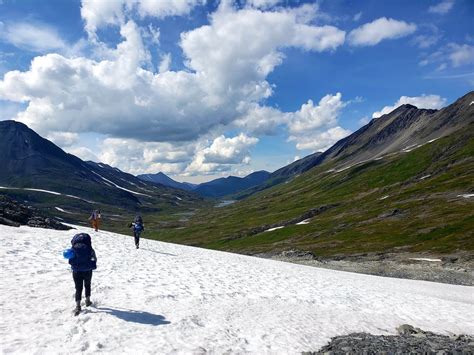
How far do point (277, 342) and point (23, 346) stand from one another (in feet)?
32.3

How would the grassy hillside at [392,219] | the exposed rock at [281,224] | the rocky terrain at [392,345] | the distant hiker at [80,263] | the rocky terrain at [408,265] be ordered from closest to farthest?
the rocky terrain at [392,345] < the distant hiker at [80,263] < the rocky terrain at [408,265] < the grassy hillside at [392,219] < the exposed rock at [281,224]

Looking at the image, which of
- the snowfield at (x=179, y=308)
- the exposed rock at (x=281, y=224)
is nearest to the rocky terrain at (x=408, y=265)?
the snowfield at (x=179, y=308)

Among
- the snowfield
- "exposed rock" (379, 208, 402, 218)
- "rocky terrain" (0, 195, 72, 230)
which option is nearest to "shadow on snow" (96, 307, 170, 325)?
the snowfield

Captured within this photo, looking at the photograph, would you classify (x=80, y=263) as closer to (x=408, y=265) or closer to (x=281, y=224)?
(x=408, y=265)

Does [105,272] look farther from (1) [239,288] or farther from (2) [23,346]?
(2) [23,346]

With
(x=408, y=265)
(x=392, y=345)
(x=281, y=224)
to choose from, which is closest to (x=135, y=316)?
(x=392, y=345)

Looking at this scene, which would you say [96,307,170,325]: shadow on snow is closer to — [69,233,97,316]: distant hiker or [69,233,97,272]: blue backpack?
[69,233,97,316]: distant hiker

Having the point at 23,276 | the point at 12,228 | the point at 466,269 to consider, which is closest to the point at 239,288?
the point at 23,276

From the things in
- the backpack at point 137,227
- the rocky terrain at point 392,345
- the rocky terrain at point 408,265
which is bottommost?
the rocky terrain at point 408,265

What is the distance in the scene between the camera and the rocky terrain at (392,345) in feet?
48.0

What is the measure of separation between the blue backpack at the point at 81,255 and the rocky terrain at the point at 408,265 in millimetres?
54945

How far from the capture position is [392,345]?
50.7ft

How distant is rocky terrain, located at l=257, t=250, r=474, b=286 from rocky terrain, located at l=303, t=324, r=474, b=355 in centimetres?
4467

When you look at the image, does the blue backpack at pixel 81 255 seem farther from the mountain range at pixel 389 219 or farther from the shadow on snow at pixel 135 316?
the mountain range at pixel 389 219
